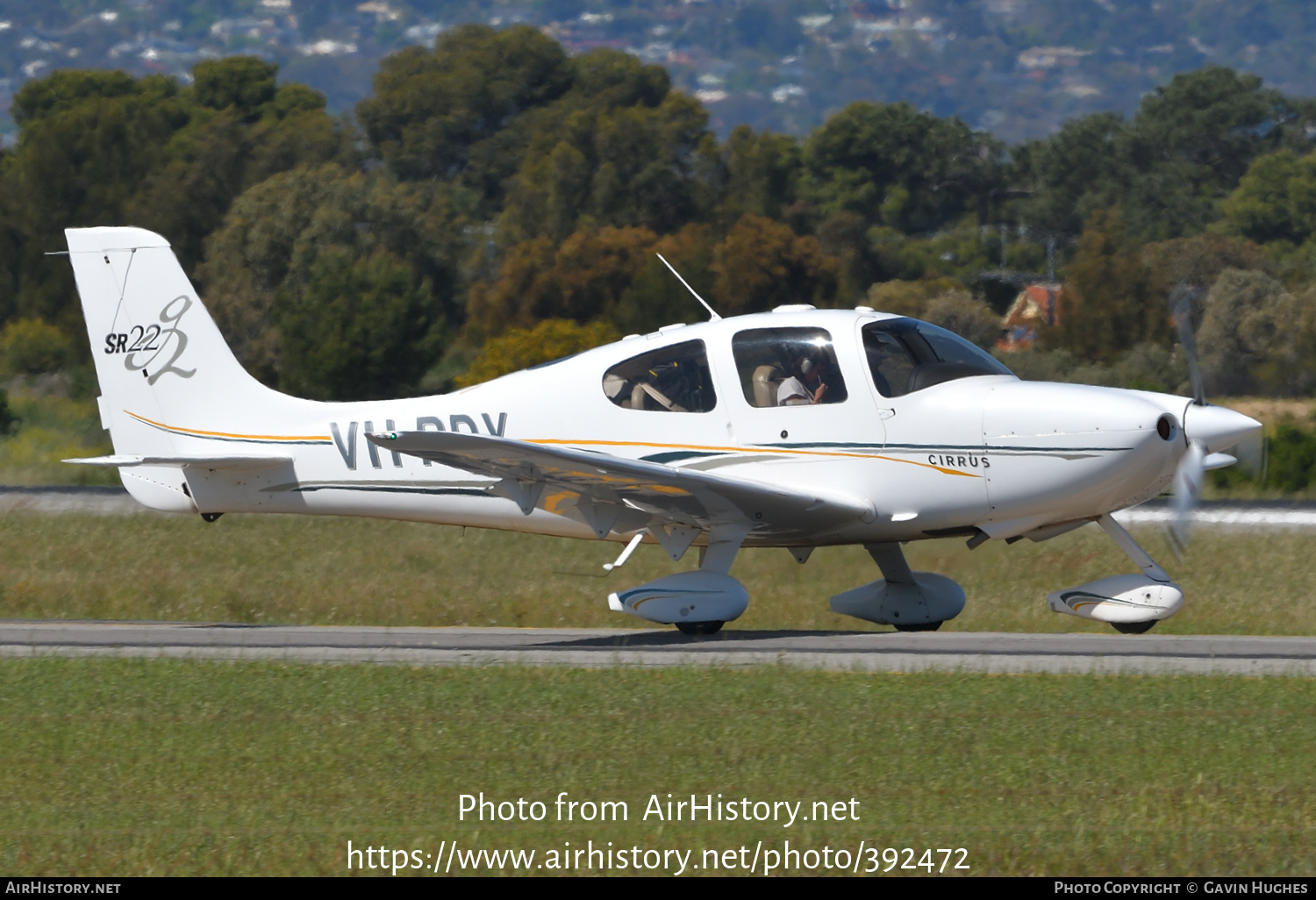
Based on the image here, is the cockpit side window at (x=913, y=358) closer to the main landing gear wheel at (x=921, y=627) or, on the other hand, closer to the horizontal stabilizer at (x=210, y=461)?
the main landing gear wheel at (x=921, y=627)

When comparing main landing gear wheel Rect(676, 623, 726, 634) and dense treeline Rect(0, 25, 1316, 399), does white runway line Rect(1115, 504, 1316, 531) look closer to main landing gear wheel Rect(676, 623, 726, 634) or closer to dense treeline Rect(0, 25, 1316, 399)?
main landing gear wheel Rect(676, 623, 726, 634)

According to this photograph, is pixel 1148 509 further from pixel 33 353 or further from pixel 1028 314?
pixel 1028 314

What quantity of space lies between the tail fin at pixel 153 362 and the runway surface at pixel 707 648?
154 centimetres

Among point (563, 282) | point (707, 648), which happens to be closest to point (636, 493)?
point (707, 648)

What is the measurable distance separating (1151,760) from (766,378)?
5016 mm

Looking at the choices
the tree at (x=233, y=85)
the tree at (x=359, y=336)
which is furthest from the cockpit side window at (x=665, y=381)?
the tree at (x=233, y=85)

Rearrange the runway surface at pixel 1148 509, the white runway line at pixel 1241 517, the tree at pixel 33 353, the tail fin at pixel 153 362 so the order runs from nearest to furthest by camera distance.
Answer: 1. the tail fin at pixel 153 362
2. the white runway line at pixel 1241 517
3. the runway surface at pixel 1148 509
4. the tree at pixel 33 353

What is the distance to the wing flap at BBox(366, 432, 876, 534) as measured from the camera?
11.0m

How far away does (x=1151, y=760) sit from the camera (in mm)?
7453

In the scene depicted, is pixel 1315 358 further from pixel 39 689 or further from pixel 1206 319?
pixel 39 689

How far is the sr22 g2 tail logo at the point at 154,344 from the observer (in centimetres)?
1375

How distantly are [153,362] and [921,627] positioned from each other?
21.3ft

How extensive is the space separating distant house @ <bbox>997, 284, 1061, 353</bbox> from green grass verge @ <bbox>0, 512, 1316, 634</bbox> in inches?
1420

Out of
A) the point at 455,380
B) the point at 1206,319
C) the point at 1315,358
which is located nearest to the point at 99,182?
the point at 455,380
